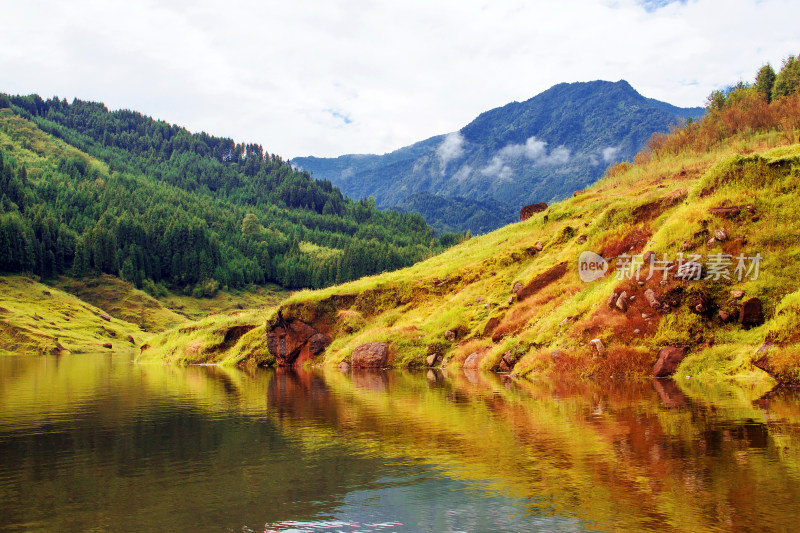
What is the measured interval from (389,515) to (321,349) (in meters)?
47.1

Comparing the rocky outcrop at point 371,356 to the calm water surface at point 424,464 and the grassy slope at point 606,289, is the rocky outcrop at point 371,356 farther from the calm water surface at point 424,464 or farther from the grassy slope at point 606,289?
the calm water surface at point 424,464

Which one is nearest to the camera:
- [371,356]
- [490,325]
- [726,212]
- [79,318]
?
[726,212]

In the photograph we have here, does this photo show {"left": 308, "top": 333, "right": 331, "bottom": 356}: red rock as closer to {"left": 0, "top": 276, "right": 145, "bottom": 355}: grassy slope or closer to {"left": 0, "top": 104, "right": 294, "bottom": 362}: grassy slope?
{"left": 0, "top": 104, "right": 294, "bottom": 362}: grassy slope

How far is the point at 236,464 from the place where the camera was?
15.5 meters

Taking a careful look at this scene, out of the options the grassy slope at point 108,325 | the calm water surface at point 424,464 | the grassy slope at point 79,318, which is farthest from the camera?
the grassy slope at point 79,318

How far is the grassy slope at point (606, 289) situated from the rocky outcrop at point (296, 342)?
1.12 m

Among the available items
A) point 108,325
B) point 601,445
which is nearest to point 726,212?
point 601,445

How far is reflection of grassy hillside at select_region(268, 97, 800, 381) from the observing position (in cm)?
3184

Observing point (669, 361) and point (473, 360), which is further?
point (473, 360)

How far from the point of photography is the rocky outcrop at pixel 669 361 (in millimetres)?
31656

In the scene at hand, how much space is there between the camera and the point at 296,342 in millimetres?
58781

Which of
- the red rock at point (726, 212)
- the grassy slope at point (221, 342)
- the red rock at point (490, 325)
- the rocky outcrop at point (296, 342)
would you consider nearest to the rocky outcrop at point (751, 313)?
the red rock at point (726, 212)

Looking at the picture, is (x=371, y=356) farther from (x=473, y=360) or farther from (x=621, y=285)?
(x=621, y=285)

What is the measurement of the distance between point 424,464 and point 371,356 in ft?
115
